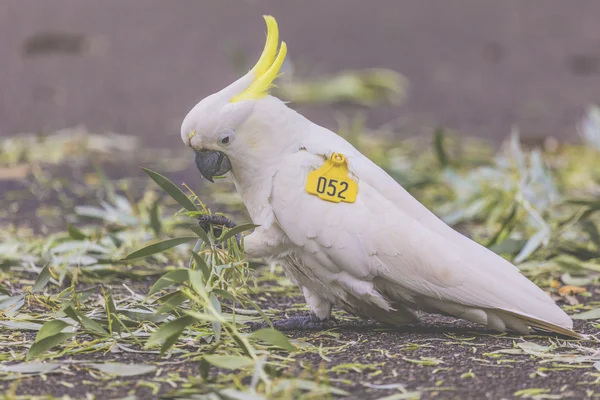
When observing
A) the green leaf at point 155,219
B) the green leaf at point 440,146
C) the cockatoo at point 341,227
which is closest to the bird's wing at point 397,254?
the cockatoo at point 341,227

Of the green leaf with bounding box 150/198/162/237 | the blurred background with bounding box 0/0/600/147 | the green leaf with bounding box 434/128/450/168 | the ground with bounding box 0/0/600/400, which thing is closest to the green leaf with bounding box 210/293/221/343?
the ground with bounding box 0/0/600/400

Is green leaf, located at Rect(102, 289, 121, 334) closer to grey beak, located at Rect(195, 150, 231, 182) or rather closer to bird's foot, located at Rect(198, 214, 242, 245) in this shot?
bird's foot, located at Rect(198, 214, 242, 245)

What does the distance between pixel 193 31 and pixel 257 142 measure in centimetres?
446

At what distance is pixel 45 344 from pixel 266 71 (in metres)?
0.85

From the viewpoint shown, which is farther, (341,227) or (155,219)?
(155,219)

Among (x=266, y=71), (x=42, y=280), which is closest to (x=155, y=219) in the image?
(x=42, y=280)

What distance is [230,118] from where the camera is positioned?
6.91 ft

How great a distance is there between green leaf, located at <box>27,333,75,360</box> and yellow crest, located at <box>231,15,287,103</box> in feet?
2.28

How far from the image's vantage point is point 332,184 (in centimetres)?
211

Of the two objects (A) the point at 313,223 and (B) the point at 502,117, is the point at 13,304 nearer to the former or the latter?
(A) the point at 313,223

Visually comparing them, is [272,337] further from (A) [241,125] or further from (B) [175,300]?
(A) [241,125]

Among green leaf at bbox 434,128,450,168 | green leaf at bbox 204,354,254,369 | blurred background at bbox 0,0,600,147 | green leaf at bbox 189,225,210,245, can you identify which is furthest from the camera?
blurred background at bbox 0,0,600,147

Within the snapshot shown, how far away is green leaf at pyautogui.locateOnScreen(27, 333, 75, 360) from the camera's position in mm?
1845

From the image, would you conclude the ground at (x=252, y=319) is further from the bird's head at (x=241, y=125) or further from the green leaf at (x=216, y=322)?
the bird's head at (x=241, y=125)
